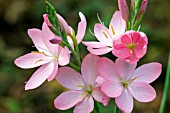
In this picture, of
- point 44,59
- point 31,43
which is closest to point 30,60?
point 44,59

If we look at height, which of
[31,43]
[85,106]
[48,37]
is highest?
[48,37]

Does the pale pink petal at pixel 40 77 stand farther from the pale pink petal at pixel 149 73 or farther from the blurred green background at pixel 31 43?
the blurred green background at pixel 31 43

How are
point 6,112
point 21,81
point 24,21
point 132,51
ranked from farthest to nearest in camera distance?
1. point 24,21
2. point 21,81
3. point 6,112
4. point 132,51

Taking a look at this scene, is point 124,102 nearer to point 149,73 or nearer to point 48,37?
point 149,73

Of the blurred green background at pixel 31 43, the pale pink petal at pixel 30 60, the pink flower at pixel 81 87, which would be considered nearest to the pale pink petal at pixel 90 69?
the pink flower at pixel 81 87

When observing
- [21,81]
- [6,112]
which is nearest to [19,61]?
[6,112]

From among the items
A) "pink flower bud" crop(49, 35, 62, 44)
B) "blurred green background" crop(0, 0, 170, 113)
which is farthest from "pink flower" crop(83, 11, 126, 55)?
"blurred green background" crop(0, 0, 170, 113)

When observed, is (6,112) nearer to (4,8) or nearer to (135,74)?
(4,8)
